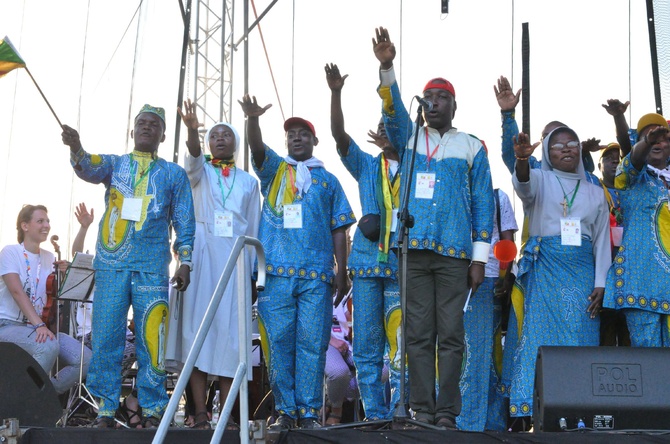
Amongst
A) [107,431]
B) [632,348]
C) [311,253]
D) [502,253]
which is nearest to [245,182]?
[311,253]

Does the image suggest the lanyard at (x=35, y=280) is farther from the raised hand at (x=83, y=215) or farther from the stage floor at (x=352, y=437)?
the stage floor at (x=352, y=437)

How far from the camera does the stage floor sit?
14.3ft

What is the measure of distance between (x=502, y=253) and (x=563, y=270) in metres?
0.39

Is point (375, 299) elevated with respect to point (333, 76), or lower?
lower

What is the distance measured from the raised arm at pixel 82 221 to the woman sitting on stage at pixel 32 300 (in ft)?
1.01

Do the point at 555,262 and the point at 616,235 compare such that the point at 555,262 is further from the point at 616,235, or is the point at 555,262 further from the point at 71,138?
the point at 71,138

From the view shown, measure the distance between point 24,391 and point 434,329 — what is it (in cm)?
213

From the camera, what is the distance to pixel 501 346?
6016 millimetres

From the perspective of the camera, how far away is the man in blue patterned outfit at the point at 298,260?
5.52 metres

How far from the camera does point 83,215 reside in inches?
304

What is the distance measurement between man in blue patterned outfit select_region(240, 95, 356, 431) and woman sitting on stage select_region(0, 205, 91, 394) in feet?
6.53

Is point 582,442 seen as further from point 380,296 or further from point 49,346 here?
point 49,346

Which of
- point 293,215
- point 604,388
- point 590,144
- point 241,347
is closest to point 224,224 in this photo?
point 293,215

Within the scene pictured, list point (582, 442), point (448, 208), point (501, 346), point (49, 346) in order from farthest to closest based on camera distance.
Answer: point (49, 346) < point (501, 346) < point (448, 208) < point (582, 442)
